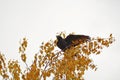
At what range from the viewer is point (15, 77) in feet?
21.1

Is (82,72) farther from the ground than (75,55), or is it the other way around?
(75,55)

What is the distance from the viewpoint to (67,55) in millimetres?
6355

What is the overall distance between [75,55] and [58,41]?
725mm

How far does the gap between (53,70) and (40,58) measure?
0.38 meters

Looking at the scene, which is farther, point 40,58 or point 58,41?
point 58,41

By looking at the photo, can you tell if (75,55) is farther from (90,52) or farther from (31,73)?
(31,73)

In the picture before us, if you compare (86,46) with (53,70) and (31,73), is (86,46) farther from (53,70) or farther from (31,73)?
(31,73)

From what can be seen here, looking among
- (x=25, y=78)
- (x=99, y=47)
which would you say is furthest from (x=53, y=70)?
(x=99, y=47)

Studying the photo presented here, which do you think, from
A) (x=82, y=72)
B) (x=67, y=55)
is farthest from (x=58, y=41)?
(x=82, y=72)

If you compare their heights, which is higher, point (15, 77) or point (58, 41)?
point (58, 41)

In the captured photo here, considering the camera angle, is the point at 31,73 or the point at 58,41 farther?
the point at 58,41

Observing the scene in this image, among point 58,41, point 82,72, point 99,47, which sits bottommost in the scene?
point 82,72

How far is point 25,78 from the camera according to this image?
6301 millimetres

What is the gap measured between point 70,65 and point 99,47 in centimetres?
69
